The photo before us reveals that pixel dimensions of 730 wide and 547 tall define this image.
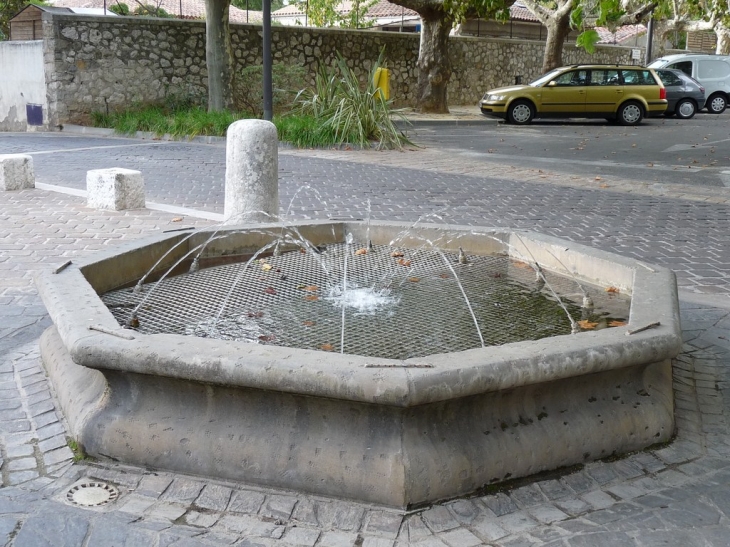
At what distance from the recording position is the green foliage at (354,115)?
51.0 ft

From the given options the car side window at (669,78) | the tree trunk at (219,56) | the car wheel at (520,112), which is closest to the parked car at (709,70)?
the car side window at (669,78)

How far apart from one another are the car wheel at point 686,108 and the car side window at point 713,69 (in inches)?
113

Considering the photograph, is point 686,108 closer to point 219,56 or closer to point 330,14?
point 219,56

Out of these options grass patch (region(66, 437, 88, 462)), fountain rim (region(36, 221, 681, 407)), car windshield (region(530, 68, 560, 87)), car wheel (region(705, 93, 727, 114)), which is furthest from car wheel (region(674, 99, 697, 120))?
grass patch (region(66, 437, 88, 462))

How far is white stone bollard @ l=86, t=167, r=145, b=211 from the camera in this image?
28.9 ft

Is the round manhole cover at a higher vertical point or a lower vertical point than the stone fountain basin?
Result: lower

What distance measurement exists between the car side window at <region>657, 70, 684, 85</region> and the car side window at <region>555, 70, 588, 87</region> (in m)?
4.17

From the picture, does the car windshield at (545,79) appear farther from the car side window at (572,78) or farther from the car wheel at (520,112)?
the car wheel at (520,112)

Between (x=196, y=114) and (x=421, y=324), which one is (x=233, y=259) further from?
(x=196, y=114)

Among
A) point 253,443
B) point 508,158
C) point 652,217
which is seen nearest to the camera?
point 253,443

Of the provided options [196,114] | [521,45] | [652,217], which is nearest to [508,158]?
[652,217]

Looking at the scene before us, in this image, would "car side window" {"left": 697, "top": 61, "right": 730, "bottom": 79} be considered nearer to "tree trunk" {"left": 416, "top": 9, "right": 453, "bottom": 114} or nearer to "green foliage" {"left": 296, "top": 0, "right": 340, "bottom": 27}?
"tree trunk" {"left": 416, "top": 9, "right": 453, "bottom": 114}

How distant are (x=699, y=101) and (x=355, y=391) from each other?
24767 millimetres

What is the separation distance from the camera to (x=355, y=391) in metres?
2.80
